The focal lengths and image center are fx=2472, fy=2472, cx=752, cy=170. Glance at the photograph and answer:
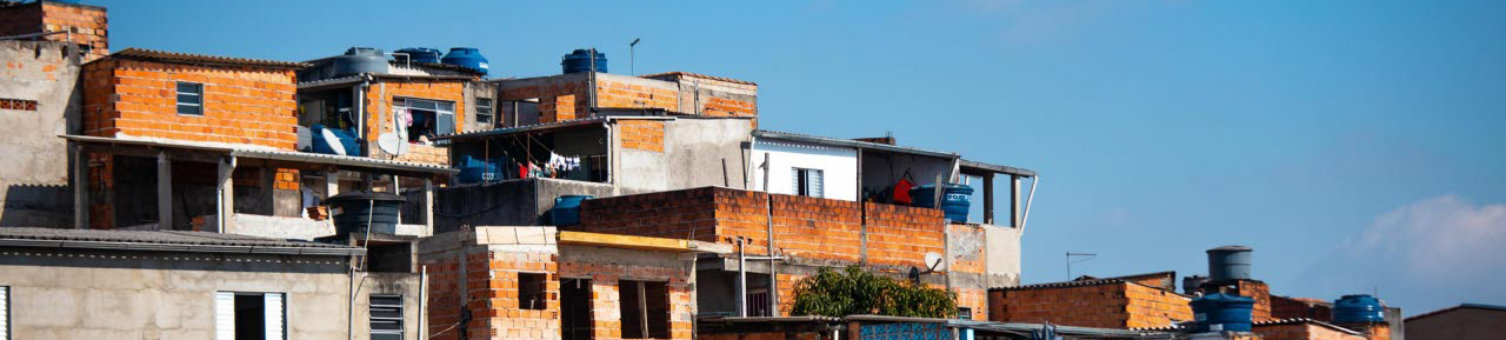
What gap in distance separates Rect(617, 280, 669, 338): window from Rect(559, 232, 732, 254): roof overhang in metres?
0.75

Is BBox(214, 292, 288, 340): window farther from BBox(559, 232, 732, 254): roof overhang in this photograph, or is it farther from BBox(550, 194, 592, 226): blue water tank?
BBox(550, 194, 592, 226): blue water tank

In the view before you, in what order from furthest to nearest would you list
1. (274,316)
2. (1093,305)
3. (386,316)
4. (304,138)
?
(1093,305) → (304,138) → (386,316) → (274,316)

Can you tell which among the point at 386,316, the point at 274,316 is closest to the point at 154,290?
the point at 274,316

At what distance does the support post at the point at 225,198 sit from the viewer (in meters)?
42.1

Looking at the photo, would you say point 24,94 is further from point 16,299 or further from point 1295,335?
point 1295,335

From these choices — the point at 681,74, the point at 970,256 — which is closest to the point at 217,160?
the point at 970,256

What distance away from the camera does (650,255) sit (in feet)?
139

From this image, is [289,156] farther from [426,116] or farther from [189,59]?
[426,116]

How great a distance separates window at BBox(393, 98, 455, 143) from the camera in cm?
6122

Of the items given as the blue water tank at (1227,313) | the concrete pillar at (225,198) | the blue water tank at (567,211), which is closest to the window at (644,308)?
the blue water tank at (567,211)

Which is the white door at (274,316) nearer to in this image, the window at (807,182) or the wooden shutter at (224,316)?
the wooden shutter at (224,316)

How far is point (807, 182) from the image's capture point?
54.1 meters

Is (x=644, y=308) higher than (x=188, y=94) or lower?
lower

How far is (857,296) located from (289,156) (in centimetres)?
1106
